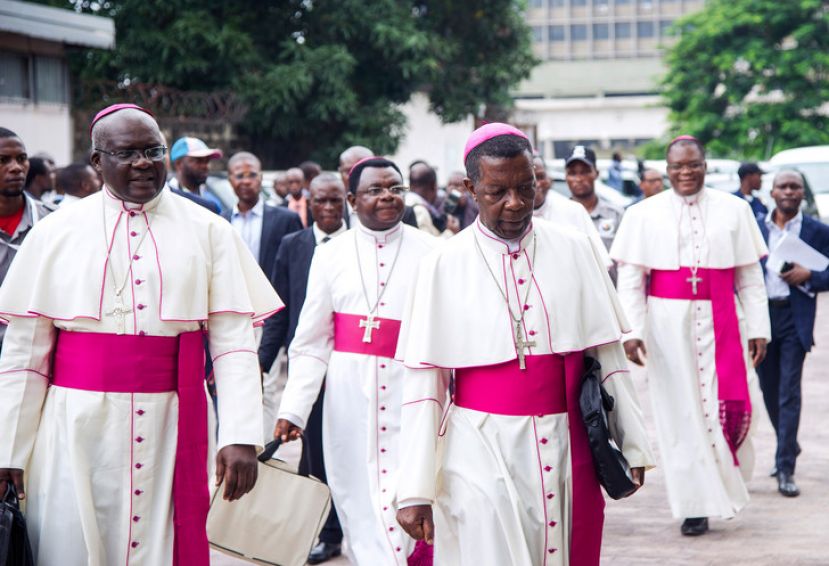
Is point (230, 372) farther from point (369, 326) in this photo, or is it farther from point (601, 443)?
point (369, 326)

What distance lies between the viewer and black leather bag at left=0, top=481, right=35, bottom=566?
4.19m

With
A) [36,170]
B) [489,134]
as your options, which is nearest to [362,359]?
[489,134]

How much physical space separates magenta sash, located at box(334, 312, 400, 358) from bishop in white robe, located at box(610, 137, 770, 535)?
185 centimetres

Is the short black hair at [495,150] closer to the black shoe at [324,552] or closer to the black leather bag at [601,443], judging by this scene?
the black leather bag at [601,443]

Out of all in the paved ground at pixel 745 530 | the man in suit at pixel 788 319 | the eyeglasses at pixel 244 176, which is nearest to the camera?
the paved ground at pixel 745 530

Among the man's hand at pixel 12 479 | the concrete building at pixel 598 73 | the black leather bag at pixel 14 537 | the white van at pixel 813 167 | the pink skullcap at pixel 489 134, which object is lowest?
the black leather bag at pixel 14 537

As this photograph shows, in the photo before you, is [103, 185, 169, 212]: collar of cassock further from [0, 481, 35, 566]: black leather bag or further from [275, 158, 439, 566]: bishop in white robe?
[275, 158, 439, 566]: bishop in white robe

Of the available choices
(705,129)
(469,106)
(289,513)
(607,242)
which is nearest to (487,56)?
(469,106)

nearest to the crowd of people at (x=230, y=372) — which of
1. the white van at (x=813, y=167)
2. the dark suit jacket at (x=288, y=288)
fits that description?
the dark suit jacket at (x=288, y=288)

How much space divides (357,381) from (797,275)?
3.80 m

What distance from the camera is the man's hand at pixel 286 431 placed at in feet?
20.2

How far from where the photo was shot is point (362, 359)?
20.7 ft

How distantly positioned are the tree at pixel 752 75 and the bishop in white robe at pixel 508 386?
37.0 meters

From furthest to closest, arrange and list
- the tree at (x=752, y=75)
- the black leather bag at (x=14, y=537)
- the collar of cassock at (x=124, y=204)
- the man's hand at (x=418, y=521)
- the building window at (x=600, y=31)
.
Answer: the building window at (x=600, y=31) < the tree at (x=752, y=75) < the collar of cassock at (x=124, y=204) < the man's hand at (x=418, y=521) < the black leather bag at (x=14, y=537)
